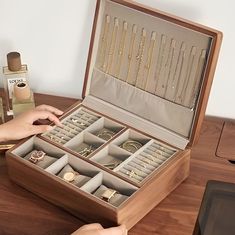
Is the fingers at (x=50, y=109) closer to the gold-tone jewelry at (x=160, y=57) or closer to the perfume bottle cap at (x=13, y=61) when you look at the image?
the perfume bottle cap at (x=13, y=61)

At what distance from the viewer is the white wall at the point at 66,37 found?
1352 millimetres

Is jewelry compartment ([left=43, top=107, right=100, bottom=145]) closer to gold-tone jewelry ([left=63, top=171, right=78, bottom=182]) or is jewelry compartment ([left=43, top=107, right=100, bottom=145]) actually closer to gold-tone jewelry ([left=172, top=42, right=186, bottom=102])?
gold-tone jewelry ([left=63, top=171, right=78, bottom=182])

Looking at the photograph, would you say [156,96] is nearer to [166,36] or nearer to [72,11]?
[166,36]

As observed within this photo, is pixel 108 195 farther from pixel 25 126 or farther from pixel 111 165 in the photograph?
pixel 25 126

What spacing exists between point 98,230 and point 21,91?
1.52 ft

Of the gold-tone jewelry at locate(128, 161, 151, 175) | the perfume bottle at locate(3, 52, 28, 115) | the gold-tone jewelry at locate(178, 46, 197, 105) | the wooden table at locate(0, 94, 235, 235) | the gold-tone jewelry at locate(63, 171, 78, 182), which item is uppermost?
the gold-tone jewelry at locate(178, 46, 197, 105)

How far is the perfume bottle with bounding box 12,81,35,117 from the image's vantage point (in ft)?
4.69

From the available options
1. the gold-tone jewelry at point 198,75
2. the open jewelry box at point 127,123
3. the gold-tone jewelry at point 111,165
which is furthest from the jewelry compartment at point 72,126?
the gold-tone jewelry at point 198,75

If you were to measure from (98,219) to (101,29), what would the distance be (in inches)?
18.7

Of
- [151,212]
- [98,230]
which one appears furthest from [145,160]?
[98,230]

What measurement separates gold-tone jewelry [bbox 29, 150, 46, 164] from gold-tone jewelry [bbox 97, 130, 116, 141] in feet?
0.49

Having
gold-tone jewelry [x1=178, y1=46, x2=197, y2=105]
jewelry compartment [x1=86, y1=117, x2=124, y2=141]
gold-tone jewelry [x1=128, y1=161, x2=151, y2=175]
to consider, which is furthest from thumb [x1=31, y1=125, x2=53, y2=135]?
gold-tone jewelry [x1=178, y1=46, x2=197, y2=105]

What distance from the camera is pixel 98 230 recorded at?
1.12m

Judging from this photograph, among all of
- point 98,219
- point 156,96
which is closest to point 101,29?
point 156,96
